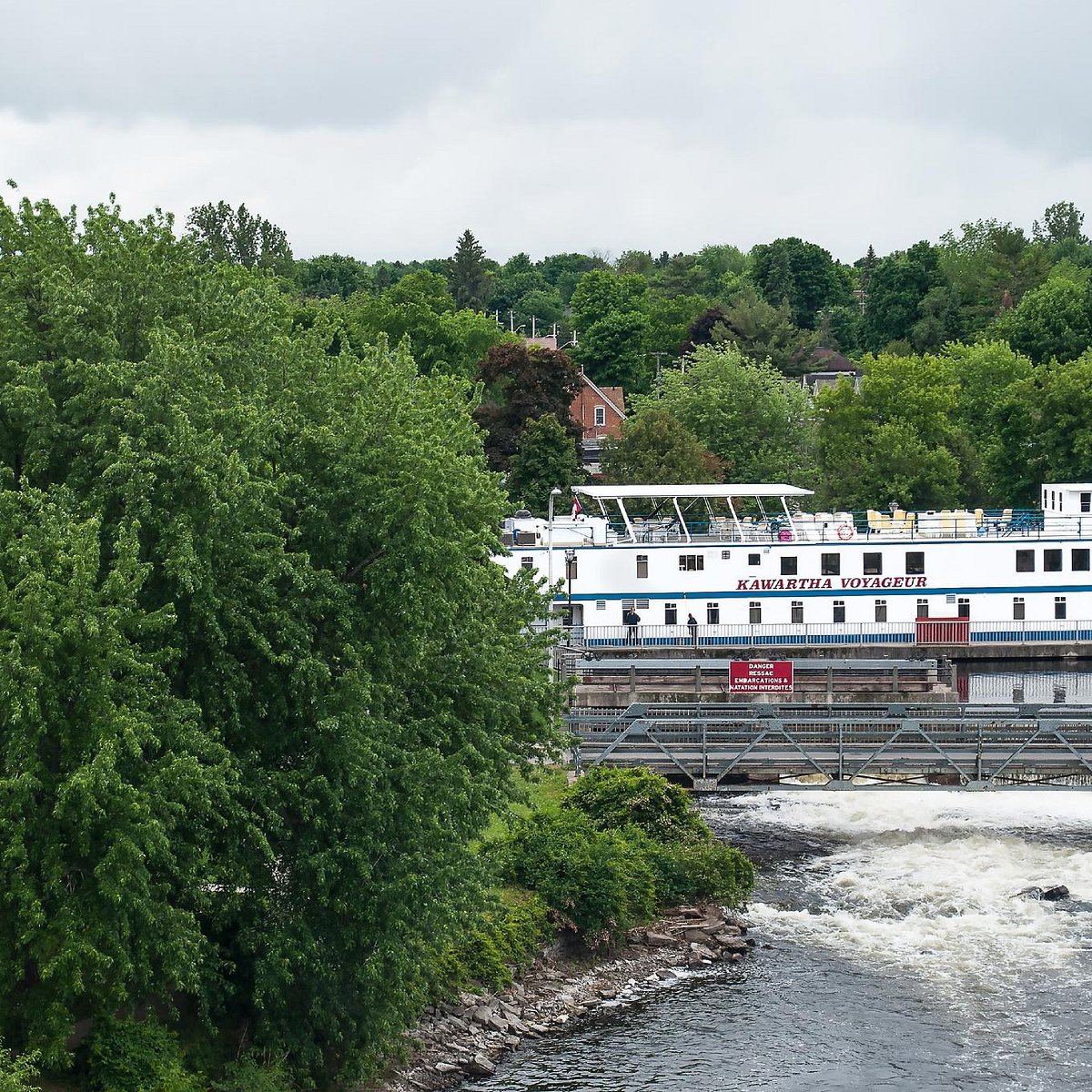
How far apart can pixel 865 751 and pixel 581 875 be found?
1072 cm

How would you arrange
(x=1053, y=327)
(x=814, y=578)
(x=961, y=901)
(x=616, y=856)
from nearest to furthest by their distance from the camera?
1. (x=616, y=856)
2. (x=961, y=901)
3. (x=814, y=578)
4. (x=1053, y=327)

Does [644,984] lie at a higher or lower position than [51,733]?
lower

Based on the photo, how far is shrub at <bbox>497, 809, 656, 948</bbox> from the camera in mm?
33406

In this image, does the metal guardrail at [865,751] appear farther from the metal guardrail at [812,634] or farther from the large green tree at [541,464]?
the large green tree at [541,464]

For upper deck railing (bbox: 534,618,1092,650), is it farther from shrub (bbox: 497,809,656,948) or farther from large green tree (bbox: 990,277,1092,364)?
large green tree (bbox: 990,277,1092,364)

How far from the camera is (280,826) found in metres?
25.7

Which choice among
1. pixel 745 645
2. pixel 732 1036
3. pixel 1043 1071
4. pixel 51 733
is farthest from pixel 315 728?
pixel 745 645

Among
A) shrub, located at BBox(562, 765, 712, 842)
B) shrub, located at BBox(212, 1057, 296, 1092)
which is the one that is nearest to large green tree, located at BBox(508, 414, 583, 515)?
shrub, located at BBox(562, 765, 712, 842)

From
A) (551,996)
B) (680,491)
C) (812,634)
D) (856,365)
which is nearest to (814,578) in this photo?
(812,634)

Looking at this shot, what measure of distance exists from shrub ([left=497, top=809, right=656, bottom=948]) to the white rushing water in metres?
2.91

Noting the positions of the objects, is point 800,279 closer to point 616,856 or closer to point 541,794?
point 541,794

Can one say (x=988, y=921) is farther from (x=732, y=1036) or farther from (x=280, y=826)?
(x=280, y=826)

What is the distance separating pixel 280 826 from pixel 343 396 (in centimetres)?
701

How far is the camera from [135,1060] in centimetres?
2438
